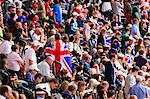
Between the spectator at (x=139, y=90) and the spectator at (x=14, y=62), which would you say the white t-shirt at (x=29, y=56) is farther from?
the spectator at (x=139, y=90)

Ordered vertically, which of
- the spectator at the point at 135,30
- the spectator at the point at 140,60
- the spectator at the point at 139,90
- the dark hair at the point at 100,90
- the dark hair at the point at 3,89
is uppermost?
the dark hair at the point at 3,89

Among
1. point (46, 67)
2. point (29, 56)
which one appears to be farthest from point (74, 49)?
point (29, 56)

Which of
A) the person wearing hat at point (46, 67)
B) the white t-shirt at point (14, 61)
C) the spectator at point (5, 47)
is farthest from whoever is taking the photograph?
the person wearing hat at point (46, 67)

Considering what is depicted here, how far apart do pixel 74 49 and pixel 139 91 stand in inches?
153

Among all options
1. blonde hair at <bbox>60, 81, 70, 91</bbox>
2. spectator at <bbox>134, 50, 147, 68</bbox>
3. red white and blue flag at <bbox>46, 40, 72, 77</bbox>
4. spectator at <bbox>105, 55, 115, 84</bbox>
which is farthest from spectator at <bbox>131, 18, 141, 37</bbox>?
blonde hair at <bbox>60, 81, 70, 91</bbox>

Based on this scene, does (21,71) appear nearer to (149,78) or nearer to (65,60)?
(65,60)

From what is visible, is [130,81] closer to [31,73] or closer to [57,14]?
[31,73]

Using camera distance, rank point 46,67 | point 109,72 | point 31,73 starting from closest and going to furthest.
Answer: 1. point 31,73
2. point 46,67
3. point 109,72

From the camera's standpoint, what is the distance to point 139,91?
631 inches

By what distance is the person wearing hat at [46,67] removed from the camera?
1609cm

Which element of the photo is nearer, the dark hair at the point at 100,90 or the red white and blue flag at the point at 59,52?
the dark hair at the point at 100,90

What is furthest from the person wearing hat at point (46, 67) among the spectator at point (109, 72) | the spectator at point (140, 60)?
the spectator at point (140, 60)

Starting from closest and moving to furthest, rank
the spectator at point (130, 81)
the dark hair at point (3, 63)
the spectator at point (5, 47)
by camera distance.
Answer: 1. the dark hair at point (3, 63)
2. the spectator at point (5, 47)
3. the spectator at point (130, 81)

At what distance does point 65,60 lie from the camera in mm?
18000
